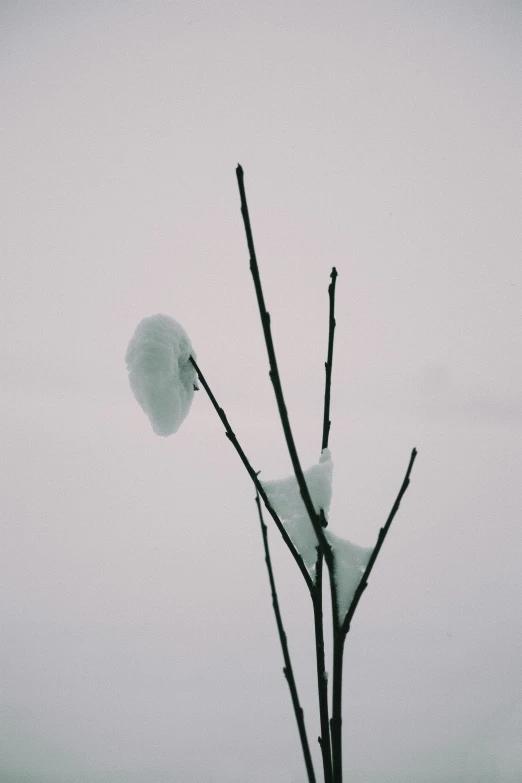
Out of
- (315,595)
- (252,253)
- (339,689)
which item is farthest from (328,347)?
(339,689)

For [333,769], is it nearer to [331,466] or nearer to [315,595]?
[315,595]

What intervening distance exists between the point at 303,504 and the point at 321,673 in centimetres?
27

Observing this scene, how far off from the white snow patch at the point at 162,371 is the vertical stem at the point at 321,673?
18.5 inches

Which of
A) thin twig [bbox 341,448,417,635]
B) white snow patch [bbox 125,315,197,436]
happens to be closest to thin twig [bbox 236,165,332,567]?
thin twig [bbox 341,448,417,635]

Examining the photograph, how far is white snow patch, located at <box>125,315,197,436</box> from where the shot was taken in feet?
3.44

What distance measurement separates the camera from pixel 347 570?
0.77 m

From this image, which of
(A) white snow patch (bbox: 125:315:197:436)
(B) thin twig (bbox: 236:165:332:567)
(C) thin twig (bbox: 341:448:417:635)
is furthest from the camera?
(A) white snow patch (bbox: 125:315:197:436)

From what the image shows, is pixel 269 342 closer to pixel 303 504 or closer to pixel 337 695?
pixel 303 504

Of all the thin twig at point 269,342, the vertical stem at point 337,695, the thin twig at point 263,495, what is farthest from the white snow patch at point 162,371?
the vertical stem at point 337,695

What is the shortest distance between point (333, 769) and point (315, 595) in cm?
25

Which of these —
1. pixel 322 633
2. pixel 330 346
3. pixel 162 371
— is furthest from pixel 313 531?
pixel 162 371

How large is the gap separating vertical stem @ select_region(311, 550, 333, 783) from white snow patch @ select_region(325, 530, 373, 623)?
0.04m

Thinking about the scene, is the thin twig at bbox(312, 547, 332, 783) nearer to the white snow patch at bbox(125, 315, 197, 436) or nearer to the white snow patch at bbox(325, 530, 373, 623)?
the white snow patch at bbox(325, 530, 373, 623)

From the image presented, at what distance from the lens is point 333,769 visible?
2.45ft
